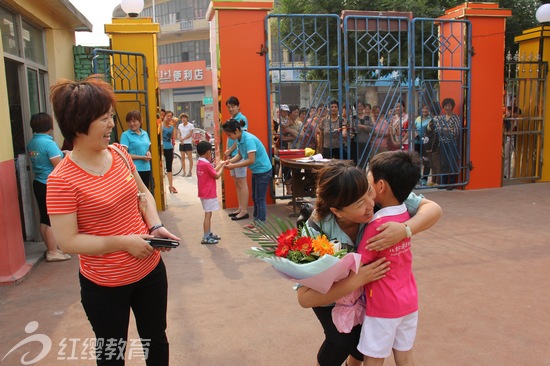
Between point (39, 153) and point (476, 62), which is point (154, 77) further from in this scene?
point (476, 62)

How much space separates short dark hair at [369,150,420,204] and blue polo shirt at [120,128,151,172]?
4.86m

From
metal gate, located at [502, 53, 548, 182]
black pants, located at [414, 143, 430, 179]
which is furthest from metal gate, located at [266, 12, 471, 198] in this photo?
metal gate, located at [502, 53, 548, 182]

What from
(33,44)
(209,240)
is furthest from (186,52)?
(209,240)

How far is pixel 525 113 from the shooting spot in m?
8.93

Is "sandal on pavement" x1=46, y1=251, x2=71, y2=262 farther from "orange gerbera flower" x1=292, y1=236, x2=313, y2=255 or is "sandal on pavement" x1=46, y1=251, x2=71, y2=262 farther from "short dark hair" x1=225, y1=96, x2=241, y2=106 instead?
"orange gerbera flower" x1=292, y1=236, x2=313, y2=255

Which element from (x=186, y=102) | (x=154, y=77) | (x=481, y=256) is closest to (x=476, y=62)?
(x=481, y=256)

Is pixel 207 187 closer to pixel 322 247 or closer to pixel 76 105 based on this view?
pixel 76 105

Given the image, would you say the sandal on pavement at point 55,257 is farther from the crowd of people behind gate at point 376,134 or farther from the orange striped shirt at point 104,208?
the crowd of people behind gate at point 376,134

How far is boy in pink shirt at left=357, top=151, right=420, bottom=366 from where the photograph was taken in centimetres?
198

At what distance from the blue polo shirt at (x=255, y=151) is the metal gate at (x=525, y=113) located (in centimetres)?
491

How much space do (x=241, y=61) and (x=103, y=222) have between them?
5767mm

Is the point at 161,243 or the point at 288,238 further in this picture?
the point at 161,243

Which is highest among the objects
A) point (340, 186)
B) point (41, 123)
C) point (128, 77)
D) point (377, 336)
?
point (128, 77)

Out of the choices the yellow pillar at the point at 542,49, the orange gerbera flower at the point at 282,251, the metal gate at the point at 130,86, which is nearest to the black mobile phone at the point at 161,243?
the orange gerbera flower at the point at 282,251
